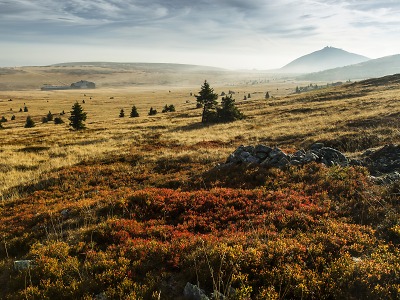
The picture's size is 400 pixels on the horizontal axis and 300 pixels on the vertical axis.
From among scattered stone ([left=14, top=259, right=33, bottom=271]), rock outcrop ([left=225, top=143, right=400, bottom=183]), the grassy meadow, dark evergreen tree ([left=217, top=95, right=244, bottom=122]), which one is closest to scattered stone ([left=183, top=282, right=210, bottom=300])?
the grassy meadow

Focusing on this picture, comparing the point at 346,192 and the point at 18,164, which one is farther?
the point at 18,164

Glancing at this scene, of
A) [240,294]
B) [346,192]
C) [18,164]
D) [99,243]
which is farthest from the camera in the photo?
[18,164]

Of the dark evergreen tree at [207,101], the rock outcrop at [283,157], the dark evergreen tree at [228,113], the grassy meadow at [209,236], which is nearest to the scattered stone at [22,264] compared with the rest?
the grassy meadow at [209,236]

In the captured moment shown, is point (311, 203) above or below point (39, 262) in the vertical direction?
above

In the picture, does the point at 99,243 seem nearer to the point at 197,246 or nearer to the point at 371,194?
the point at 197,246

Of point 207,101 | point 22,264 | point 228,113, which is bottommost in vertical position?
point 22,264

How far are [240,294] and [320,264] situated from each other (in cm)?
252

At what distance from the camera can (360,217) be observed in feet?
33.0

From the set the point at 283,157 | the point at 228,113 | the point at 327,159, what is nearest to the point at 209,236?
the point at 283,157

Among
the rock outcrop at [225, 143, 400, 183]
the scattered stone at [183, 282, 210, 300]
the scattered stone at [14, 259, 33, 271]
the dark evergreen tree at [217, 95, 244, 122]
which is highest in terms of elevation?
the dark evergreen tree at [217, 95, 244, 122]

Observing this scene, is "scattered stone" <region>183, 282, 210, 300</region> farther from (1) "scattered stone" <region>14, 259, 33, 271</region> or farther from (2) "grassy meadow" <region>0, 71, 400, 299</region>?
(1) "scattered stone" <region>14, 259, 33, 271</region>

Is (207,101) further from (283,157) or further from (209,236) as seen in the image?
(209,236)

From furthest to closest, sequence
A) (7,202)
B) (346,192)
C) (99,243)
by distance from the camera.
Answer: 1. (7,202)
2. (346,192)
3. (99,243)

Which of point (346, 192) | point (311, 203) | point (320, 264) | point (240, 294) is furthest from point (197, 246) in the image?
point (346, 192)
